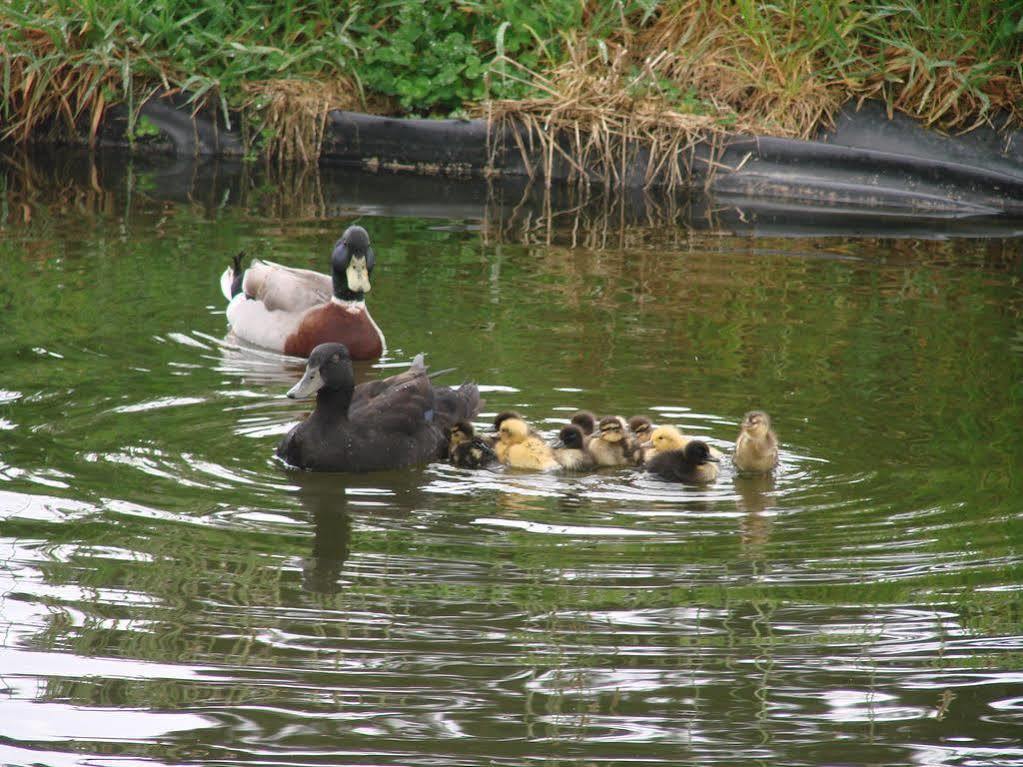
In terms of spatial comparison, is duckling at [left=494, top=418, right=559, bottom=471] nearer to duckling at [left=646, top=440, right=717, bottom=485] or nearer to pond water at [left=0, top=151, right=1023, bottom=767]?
pond water at [left=0, top=151, right=1023, bottom=767]

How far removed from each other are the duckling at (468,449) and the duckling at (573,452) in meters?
0.32

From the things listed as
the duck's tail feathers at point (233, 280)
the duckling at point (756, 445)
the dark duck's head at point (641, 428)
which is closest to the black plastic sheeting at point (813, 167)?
the duck's tail feathers at point (233, 280)

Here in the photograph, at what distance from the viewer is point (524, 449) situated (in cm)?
663

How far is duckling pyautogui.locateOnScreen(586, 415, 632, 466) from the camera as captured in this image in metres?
6.59

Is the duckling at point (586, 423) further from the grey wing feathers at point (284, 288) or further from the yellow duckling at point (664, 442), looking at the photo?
the grey wing feathers at point (284, 288)

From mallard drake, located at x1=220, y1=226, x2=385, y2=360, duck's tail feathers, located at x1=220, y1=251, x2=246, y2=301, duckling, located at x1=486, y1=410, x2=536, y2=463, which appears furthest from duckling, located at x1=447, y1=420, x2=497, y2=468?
duck's tail feathers, located at x1=220, y1=251, x2=246, y2=301

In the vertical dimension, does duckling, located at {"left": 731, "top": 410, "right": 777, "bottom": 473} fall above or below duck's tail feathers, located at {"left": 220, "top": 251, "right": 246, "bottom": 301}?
below

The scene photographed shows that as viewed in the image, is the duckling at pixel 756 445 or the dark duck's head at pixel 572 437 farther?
the dark duck's head at pixel 572 437

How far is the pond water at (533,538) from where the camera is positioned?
4270 mm

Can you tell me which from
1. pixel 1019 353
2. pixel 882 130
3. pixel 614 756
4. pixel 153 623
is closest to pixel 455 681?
pixel 614 756

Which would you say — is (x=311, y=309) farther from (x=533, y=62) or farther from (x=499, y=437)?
(x=533, y=62)

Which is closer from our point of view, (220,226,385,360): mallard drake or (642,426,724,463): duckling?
(642,426,724,463): duckling

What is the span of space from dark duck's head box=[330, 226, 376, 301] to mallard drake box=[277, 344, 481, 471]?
1.97 metres

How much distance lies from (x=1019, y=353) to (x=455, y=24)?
7.78 metres
